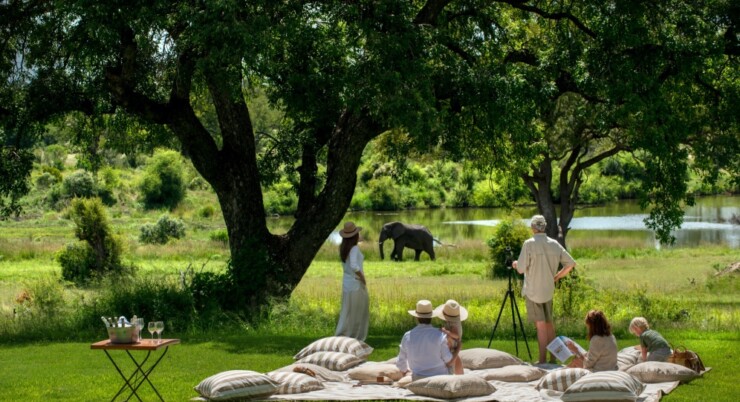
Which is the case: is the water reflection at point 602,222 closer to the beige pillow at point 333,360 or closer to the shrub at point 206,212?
the shrub at point 206,212

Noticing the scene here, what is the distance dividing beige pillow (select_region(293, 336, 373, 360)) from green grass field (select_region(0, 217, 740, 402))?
513mm

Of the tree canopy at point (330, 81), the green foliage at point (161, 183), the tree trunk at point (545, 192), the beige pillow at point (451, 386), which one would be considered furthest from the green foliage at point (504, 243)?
the green foliage at point (161, 183)

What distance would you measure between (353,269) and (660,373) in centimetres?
494

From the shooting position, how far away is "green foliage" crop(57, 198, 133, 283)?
1076 inches

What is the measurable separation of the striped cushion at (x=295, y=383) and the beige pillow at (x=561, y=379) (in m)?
2.56

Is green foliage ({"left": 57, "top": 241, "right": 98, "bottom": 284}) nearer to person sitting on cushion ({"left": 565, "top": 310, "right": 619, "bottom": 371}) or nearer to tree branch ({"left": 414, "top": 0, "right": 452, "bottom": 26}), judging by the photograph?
tree branch ({"left": 414, "top": 0, "right": 452, "bottom": 26})

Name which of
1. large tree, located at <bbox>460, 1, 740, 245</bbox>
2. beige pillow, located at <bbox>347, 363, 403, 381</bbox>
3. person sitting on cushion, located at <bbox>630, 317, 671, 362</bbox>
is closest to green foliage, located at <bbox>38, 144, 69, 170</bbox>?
large tree, located at <bbox>460, 1, 740, 245</bbox>

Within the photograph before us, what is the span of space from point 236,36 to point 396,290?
31.7 ft

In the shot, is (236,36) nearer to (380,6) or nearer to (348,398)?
(380,6)

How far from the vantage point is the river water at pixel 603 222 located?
45219 mm

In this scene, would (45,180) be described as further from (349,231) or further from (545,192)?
(349,231)

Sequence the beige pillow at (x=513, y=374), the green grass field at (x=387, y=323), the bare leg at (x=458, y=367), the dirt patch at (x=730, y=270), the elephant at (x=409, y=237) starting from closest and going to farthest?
the bare leg at (x=458, y=367) → the beige pillow at (x=513, y=374) → the green grass field at (x=387, y=323) → the dirt patch at (x=730, y=270) → the elephant at (x=409, y=237)

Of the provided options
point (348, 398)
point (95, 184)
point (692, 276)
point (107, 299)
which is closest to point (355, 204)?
point (95, 184)

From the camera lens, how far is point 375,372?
11.2 m
